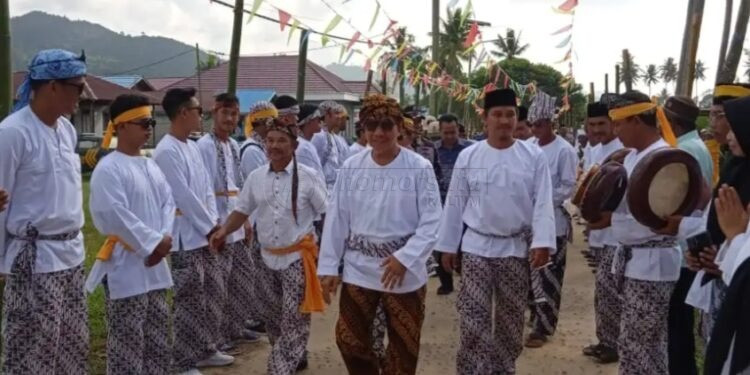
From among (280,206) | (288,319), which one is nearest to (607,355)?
(288,319)

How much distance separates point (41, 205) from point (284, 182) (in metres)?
1.84

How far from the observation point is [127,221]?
14.2 feet

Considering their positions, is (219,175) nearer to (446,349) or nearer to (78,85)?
(78,85)

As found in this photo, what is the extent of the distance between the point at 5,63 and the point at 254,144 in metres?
2.76

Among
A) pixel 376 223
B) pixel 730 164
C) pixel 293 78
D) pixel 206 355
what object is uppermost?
pixel 293 78

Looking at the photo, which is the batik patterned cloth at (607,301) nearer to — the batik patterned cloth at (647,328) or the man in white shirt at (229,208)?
the batik patterned cloth at (647,328)

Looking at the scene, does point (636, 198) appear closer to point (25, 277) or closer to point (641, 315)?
point (641, 315)

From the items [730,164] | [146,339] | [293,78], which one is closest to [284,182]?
[146,339]

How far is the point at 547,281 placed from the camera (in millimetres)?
6598

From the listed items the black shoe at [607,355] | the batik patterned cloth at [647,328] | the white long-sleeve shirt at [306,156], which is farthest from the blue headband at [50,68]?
the black shoe at [607,355]

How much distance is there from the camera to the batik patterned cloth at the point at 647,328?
14.5 ft

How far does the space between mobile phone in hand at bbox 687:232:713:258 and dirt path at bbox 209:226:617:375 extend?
226 centimetres

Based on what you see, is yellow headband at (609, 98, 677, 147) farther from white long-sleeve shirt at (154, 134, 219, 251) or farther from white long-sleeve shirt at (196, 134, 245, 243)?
white long-sleeve shirt at (196, 134, 245, 243)

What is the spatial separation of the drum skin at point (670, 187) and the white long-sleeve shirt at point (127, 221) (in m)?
2.91
